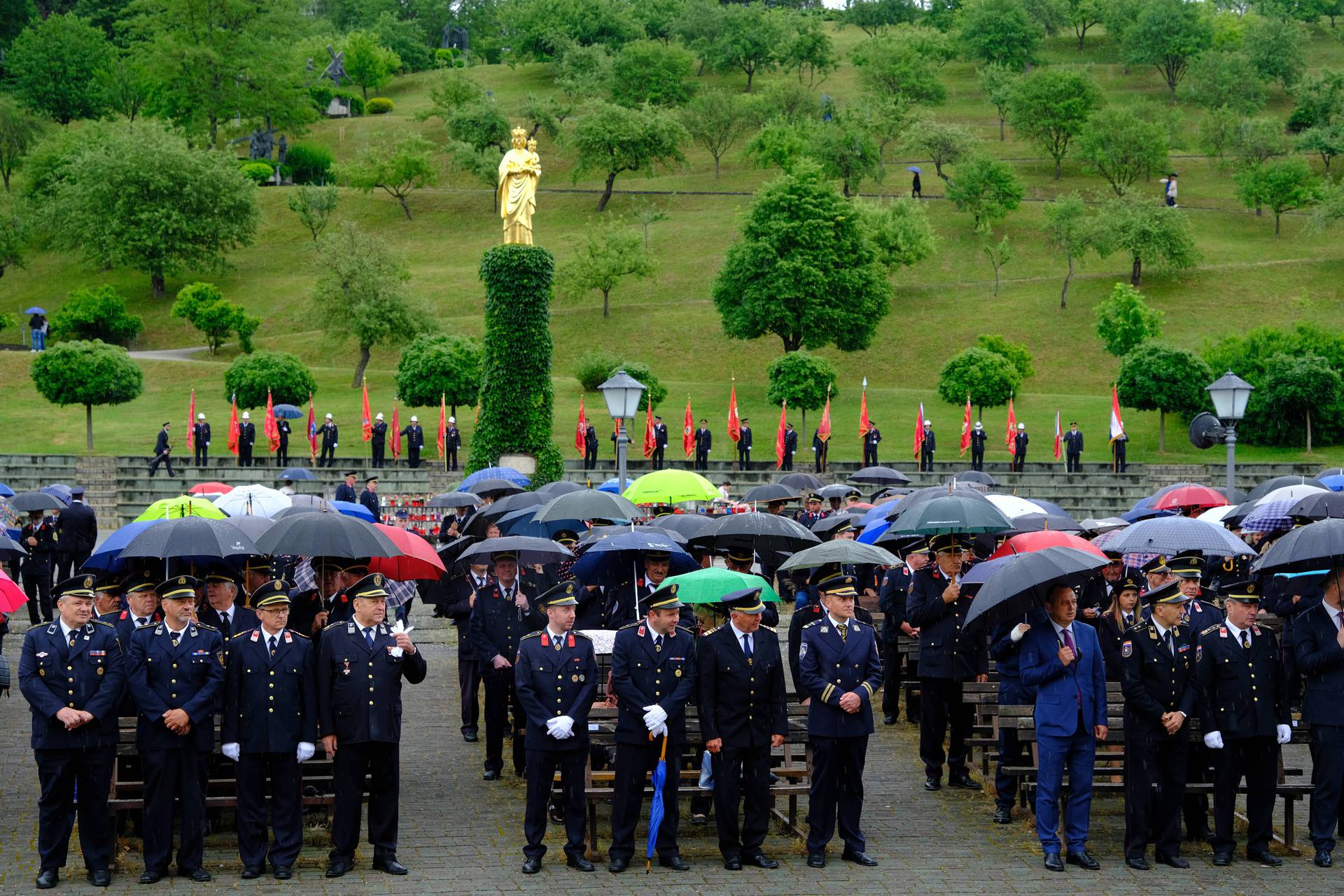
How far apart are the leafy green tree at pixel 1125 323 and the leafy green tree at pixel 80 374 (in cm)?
3329

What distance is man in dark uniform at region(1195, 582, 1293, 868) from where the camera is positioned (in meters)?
9.66

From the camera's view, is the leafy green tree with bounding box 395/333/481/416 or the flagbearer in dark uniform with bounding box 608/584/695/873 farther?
the leafy green tree with bounding box 395/333/481/416

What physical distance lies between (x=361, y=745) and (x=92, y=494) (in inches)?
1229

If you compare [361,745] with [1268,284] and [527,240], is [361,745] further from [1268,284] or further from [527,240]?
[1268,284]

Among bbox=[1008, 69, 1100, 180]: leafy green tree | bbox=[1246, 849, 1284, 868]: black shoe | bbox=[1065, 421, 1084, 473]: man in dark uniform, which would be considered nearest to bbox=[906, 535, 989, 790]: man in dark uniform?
bbox=[1246, 849, 1284, 868]: black shoe

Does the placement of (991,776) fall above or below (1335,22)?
below

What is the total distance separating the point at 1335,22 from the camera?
113 m

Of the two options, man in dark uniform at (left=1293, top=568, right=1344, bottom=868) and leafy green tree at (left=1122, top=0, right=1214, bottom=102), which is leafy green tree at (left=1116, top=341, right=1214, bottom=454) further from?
leafy green tree at (left=1122, top=0, right=1214, bottom=102)

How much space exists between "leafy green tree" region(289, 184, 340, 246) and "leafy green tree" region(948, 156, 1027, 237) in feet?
104

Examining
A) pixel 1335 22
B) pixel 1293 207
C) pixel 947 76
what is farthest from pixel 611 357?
pixel 1335 22

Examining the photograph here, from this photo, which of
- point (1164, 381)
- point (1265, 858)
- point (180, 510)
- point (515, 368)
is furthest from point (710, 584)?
point (1164, 381)

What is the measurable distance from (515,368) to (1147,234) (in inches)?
1695

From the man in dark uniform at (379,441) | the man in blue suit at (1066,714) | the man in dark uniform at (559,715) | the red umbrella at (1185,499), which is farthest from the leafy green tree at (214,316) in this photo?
the man in blue suit at (1066,714)

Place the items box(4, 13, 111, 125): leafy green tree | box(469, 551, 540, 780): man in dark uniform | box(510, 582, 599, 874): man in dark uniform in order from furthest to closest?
1. box(4, 13, 111, 125): leafy green tree
2. box(469, 551, 540, 780): man in dark uniform
3. box(510, 582, 599, 874): man in dark uniform
